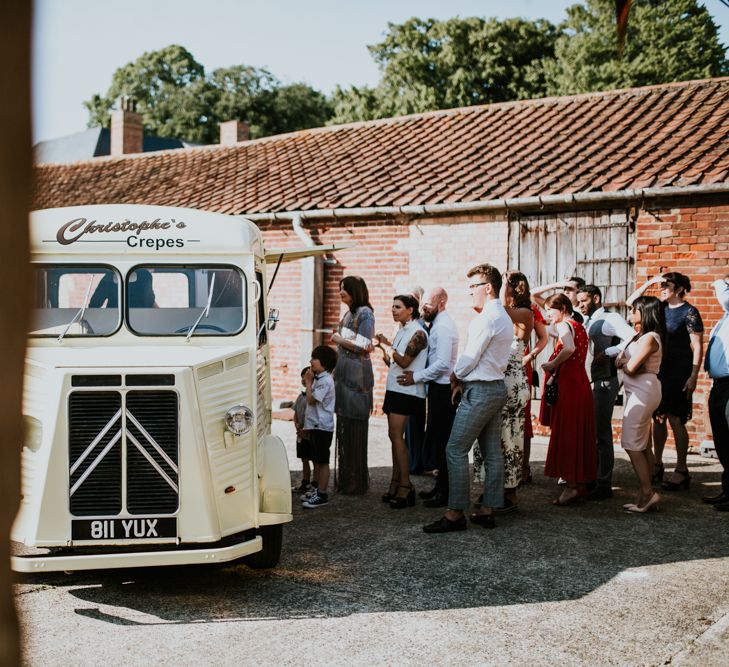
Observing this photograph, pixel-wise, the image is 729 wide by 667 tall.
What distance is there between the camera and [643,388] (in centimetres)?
711

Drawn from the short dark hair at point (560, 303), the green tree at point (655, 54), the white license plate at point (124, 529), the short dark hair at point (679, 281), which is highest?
the green tree at point (655, 54)

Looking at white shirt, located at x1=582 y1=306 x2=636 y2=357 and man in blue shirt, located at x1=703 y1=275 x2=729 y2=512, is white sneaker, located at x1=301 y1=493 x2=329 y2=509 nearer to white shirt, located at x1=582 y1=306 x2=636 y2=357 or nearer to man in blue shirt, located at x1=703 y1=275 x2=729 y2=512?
white shirt, located at x1=582 y1=306 x2=636 y2=357

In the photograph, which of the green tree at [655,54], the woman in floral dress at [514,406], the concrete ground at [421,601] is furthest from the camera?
the green tree at [655,54]

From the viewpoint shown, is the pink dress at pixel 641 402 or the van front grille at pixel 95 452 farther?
the pink dress at pixel 641 402

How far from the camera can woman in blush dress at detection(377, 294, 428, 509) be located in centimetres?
743

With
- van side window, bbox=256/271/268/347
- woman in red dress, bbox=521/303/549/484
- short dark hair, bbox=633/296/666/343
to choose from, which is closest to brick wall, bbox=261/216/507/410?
woman in red dress, bbox=521/303/549/484

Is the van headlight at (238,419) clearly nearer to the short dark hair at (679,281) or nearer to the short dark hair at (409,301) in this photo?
the short dark hair at (409,301)

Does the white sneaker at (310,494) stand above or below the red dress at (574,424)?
below

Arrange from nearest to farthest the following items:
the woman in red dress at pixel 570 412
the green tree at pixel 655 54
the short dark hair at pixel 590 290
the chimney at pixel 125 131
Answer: the woman in red dress at pixel 570 412
the short dark hair at pixel 590 290
the chimney at pixel 125 131
the green tree at pixel 655 54

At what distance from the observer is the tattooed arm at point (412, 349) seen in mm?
7426

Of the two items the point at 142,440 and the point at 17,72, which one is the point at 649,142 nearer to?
the point at 142,440

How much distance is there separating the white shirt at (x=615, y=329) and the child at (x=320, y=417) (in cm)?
267

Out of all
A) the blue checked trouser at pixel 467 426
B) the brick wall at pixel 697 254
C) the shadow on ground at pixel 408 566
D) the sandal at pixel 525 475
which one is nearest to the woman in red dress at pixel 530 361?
the sandal at pixel 525 475

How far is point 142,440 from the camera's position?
4.93m
